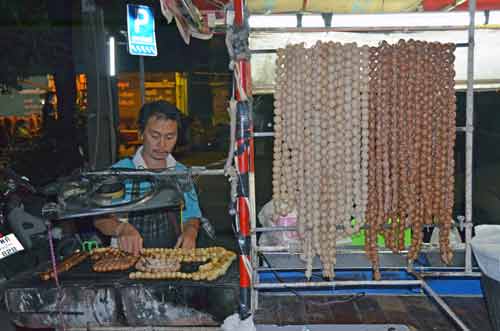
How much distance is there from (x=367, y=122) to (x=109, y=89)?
5102 millimetres

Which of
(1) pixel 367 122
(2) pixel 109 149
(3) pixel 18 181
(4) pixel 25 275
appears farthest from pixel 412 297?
(2) pixel 109 149

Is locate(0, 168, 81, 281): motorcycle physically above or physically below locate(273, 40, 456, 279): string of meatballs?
below

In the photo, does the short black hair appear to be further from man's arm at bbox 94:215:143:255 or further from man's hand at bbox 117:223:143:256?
man's hand at bbox 117:223:143:256

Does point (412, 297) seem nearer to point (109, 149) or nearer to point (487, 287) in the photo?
point (487, 287)

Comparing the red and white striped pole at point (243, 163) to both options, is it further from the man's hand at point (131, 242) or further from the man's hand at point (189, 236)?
the man's hand at point (189, 236)

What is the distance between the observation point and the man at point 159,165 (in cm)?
343

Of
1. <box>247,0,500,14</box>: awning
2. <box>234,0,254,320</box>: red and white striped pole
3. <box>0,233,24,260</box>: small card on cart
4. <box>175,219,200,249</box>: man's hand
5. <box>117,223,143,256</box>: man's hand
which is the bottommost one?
<box>0,233,24,260</box>: small card on cart

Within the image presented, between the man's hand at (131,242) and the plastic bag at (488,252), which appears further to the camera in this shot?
the man's hand at (131,242)

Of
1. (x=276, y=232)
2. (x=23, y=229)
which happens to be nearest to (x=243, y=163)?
(x=276, y=232)

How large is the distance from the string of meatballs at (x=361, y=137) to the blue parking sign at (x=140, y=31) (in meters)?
5.67

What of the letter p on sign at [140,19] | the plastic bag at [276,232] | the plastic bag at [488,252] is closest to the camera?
the plastic bag at [488,252]

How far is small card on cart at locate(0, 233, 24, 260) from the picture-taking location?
366 centimetres

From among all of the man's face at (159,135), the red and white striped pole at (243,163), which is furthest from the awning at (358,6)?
the red and white striped pole at (243,163)

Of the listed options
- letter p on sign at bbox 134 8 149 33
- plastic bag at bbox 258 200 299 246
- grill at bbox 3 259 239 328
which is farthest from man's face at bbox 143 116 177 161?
letter p on sign at bbox 134 8 149 33
